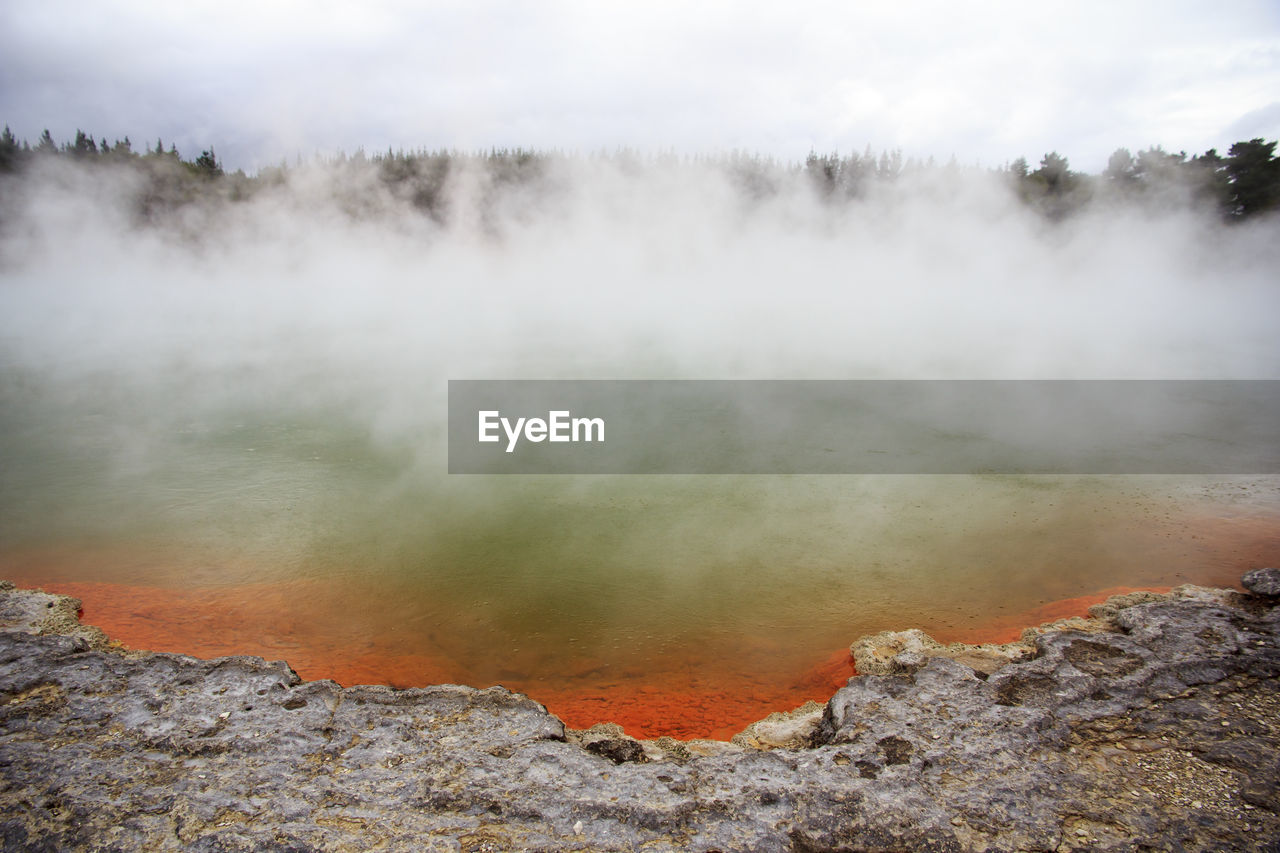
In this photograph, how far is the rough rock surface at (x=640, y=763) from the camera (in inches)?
69.6

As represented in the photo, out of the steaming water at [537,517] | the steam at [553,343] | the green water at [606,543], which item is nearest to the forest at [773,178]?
the steam at [553,343]

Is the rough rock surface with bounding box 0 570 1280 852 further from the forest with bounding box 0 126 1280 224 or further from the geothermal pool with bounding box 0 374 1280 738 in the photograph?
the forest with bounding box 0 126 1280 224

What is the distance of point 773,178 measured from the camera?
1906cm

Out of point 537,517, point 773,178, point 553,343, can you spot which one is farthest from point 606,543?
point 773,178

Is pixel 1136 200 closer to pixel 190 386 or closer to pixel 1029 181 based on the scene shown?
pixel 1029 181

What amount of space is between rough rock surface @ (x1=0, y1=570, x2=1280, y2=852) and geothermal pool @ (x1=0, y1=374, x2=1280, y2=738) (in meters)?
0.41

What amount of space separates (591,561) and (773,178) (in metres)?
17.8

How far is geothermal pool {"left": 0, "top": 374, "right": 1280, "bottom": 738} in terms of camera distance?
114 inches

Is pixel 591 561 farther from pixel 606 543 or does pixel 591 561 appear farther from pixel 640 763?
pixel 640 763

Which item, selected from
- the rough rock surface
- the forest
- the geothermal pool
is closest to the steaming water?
the geothermal pool

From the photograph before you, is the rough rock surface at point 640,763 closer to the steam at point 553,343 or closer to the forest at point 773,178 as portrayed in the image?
the steam at point 553,343

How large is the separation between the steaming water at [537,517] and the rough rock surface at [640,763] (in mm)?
438

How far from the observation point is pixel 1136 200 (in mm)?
19234

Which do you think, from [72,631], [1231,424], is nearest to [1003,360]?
[1231,424]
